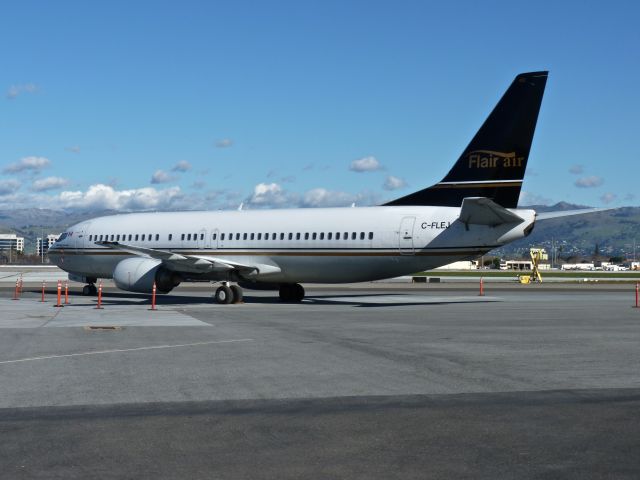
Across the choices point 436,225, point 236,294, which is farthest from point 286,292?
point 436,225

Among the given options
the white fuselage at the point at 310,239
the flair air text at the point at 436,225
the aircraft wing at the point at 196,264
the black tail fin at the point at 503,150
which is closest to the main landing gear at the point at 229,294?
the aircraft wing at the point at 196,264

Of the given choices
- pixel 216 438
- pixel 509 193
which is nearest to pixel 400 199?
pixel 509 193

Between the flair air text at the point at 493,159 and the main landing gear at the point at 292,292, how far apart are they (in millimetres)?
10458

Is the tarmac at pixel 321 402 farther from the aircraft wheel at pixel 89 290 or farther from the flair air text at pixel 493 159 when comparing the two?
the aircraft wheel at pixel 89 290

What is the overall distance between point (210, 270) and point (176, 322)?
11.4 meters

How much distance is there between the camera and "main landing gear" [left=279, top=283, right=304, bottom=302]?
39.7 meters

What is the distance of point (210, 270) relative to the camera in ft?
123

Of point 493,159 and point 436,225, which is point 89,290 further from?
point 493,159

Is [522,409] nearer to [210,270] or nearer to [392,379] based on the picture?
[392,379]

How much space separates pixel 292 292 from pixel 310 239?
4.07 metres

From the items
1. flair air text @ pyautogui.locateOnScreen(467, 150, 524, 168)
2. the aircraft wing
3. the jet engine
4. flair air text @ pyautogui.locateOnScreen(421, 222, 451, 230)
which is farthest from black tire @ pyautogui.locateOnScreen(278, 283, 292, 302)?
flair air text @ pyautogui.locateOnScreen(467, 150, 524, 168)

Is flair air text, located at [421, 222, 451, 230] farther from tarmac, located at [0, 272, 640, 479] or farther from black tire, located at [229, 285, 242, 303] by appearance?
tarmac, located at [0, 272, 640, 479]

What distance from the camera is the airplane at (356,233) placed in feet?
105

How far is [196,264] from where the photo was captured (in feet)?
121
